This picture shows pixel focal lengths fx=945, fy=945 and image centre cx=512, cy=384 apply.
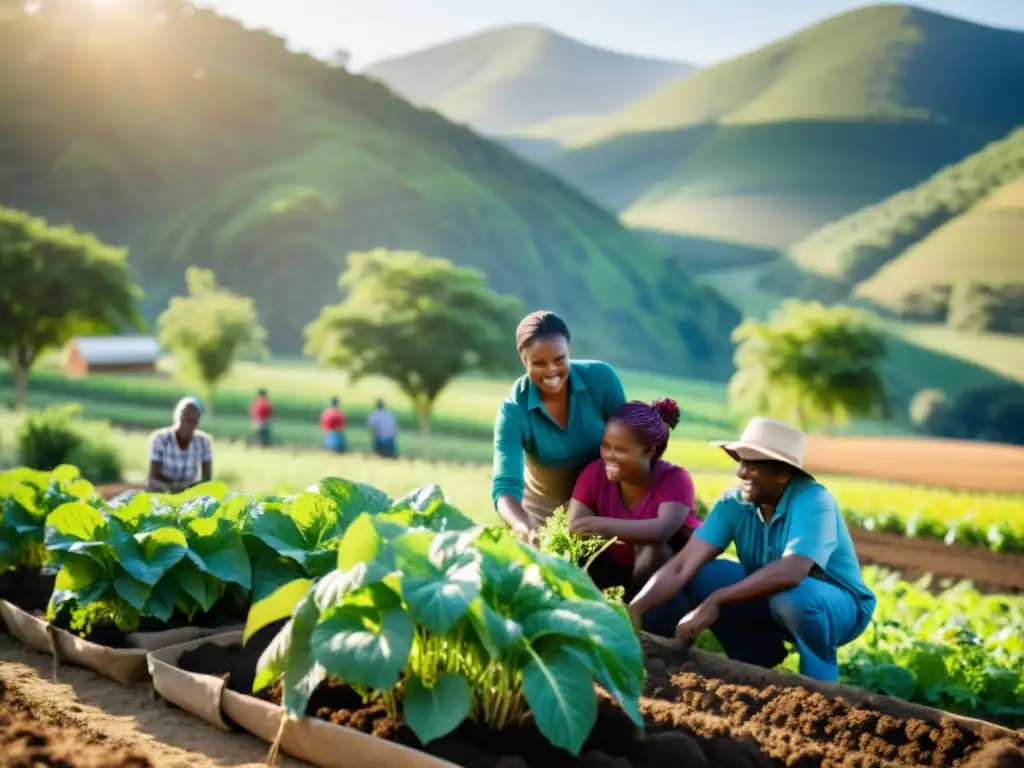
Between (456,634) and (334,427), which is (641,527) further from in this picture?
A: (334,427)

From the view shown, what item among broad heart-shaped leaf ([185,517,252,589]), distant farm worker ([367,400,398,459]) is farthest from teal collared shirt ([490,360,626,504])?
distant farm worker ([367,400,398,459])

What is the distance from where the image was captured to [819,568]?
3848mm

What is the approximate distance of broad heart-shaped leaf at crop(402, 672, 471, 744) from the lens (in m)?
2.41

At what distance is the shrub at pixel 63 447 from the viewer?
13836 millimetres

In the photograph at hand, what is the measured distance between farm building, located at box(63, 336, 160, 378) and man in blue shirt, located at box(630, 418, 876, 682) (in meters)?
39.0

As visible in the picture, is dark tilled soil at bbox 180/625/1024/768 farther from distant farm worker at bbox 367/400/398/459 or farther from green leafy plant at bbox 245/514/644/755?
distant farm worker at bbox 367/400/398/459

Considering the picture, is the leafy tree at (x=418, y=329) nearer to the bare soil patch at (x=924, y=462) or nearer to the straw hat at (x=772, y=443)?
the bare soil patch at (x=924, y=462)

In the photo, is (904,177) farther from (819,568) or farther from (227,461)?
(819,568)

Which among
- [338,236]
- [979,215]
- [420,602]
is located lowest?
[420,602]

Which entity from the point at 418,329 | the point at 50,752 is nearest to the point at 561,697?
the point at 50,752

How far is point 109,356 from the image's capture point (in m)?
41.4

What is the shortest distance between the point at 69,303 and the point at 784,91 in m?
139

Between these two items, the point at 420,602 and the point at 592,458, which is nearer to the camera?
the point at 420,602

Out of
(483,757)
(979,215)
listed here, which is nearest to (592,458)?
(483,757)
